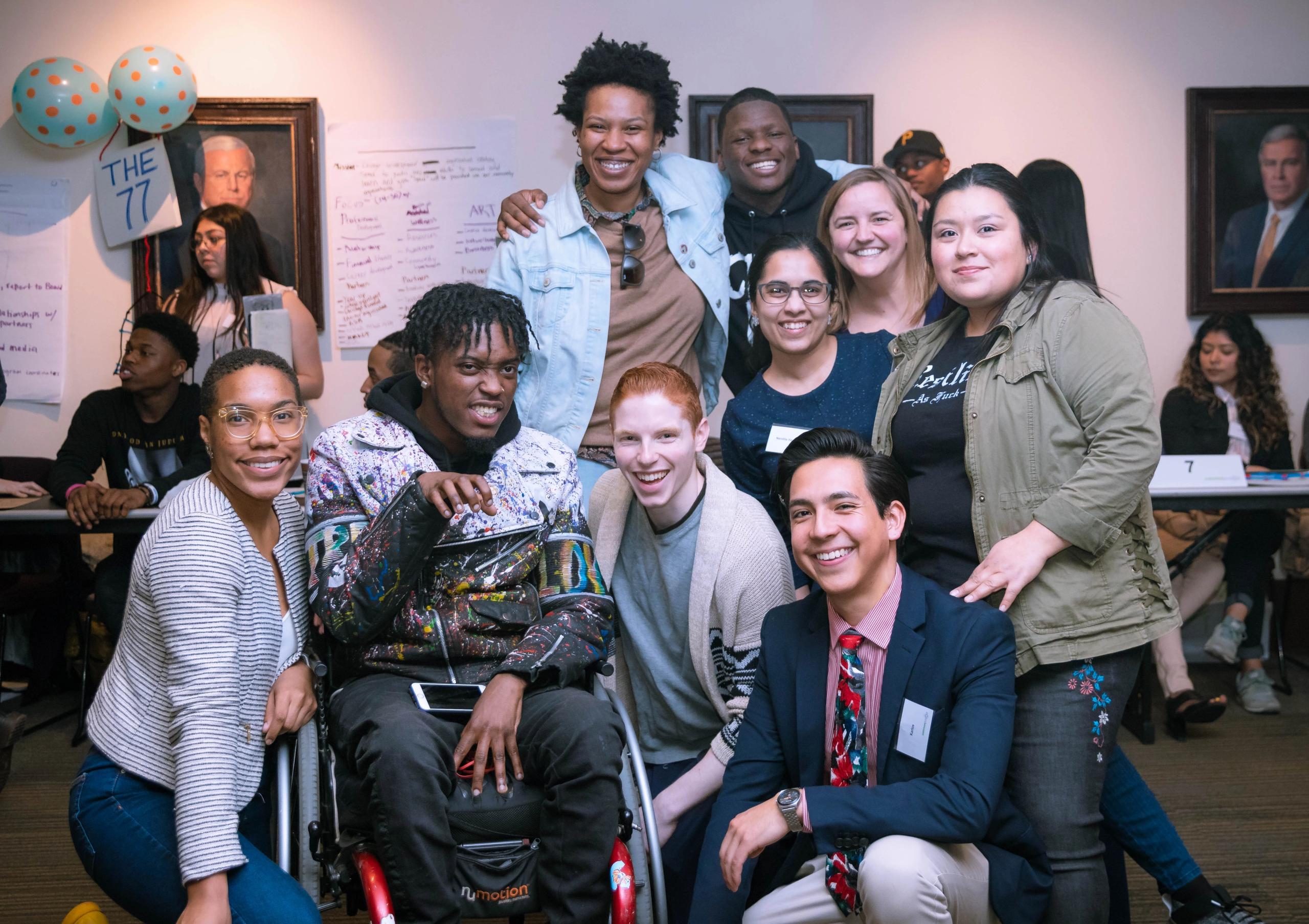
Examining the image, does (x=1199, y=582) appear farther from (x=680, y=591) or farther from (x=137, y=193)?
(x=137, y=193)

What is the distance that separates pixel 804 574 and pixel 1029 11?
400cm

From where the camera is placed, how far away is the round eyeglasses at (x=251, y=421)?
1.86 metres

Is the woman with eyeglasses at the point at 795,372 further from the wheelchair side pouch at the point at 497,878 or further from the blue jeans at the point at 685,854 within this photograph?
the wheelchair side pouch at the point at 497,878

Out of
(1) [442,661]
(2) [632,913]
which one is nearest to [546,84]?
(1) [442,661]

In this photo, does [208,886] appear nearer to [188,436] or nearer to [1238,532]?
[188,436]

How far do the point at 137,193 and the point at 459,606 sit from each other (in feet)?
12.8

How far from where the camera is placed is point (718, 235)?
293cm

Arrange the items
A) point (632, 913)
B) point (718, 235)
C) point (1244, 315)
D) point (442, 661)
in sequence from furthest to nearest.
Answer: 1. point (1244, 315)
2. point (718, 235)
3. point (442, 661)
4. point (632, 913)

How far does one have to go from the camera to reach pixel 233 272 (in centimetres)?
461

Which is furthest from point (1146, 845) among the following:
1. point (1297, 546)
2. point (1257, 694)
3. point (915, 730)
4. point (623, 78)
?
point (1297, 546)

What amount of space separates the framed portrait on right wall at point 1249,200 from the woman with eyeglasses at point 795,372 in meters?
3.49

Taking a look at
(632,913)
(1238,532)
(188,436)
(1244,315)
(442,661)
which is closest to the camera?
(632,913)

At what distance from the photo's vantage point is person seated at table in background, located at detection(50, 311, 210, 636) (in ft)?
13.2

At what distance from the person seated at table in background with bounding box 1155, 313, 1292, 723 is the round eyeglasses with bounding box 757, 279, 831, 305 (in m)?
2.53
